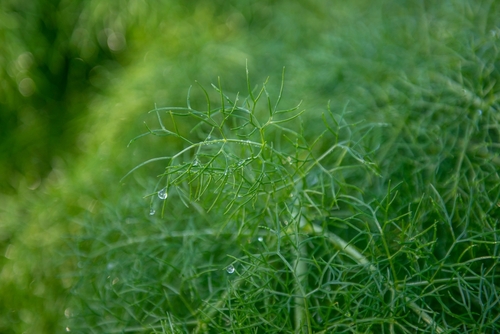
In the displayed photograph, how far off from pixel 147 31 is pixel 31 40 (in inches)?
9.4

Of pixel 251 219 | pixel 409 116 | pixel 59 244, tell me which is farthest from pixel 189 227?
pixel 409 116

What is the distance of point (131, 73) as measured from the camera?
42.4 inches

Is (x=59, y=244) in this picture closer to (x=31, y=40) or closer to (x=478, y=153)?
(x=31, y=40)

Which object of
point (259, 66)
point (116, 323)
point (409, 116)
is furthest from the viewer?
point (259, 66)

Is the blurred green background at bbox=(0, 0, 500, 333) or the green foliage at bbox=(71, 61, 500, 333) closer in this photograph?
the green foliage at bbox=(71, 61, 500, 333)

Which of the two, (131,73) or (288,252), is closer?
(288,252)

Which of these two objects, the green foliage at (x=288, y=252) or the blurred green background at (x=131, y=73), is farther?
the blurred green background at (x=131, y=73)

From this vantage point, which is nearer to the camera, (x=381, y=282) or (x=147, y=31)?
(x=381, y=282)

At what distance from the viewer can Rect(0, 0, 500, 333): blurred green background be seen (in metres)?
0.87

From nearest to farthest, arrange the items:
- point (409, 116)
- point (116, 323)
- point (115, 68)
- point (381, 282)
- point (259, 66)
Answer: point (381, 282) → point (116, 323) → point (409, 116) → point (259, 66) → point (115, 68)

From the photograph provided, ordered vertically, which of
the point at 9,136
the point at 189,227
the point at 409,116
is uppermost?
the point at 409,116

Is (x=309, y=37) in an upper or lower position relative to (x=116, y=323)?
upper

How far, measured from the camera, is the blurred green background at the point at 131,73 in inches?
34.2

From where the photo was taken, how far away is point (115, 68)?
3.84 ft
